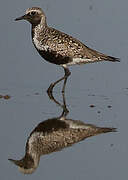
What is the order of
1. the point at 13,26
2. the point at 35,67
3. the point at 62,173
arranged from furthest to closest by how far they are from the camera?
the point at 13,26, the point at 35,67, the point at 62,173

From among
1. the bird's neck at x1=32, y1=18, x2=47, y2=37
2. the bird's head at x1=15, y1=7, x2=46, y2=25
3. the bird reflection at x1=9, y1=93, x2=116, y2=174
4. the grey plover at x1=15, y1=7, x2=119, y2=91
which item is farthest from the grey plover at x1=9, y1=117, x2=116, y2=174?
the bird's head at x1=15, y1=7, x2=46, y2=25

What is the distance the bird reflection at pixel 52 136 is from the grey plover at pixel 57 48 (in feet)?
4.10

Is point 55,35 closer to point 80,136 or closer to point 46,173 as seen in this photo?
point 80,136

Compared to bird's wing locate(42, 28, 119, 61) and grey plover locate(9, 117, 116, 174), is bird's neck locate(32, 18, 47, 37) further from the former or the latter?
grey plover locate(9, 117, 116, 174)

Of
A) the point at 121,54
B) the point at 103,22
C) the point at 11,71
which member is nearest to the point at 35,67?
the point at 11,71

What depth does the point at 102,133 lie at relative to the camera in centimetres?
973

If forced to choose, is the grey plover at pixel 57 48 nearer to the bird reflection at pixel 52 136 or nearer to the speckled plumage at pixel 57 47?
the speckled plumage at pixel 57 47

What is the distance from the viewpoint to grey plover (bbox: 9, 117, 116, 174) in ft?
28.8

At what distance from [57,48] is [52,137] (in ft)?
7.20

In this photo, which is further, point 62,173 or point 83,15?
point 83,15

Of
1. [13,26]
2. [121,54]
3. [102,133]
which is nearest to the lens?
[102,133]

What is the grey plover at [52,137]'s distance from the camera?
28.8ft

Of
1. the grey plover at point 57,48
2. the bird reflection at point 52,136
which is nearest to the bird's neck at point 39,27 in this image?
the grey plover at point 57,48

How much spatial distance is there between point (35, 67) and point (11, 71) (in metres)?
0.40
